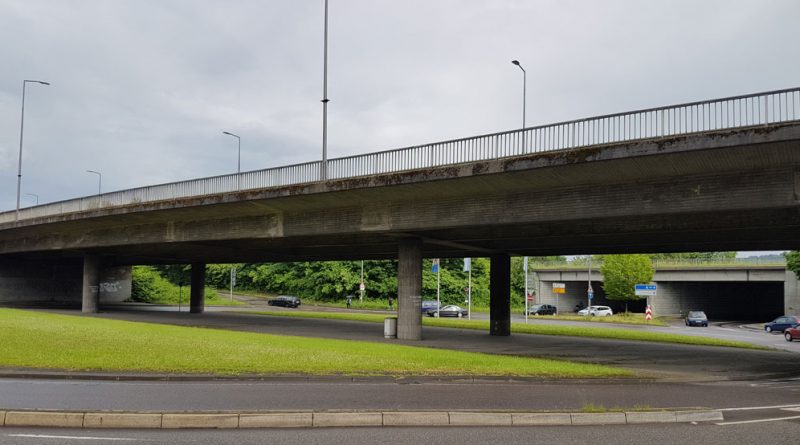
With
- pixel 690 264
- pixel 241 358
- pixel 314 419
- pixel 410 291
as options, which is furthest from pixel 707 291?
pixel 314 419

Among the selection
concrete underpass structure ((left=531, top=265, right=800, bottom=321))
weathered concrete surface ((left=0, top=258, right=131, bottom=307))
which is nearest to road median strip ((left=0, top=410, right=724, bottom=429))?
weathered concrete surface ((left=0, top=258, right=131, bottom=307))

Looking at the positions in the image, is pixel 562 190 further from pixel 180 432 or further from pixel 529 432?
pixel 180 432

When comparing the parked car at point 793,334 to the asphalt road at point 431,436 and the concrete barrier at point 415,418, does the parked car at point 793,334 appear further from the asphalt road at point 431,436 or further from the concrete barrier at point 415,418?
the concrete barrier at point 415,418

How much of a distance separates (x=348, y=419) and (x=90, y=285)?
140 ft

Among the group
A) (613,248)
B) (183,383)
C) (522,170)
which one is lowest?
(183,383)

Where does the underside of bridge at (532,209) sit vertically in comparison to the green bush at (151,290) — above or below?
above

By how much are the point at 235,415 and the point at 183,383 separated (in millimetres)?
4483

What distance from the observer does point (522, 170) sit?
20.6m

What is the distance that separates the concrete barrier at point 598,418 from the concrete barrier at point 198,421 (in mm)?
5032

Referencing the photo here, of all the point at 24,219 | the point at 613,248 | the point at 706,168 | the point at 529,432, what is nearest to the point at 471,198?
the point at 706,168

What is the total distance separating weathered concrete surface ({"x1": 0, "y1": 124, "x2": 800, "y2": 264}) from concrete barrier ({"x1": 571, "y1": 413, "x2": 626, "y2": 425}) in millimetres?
9656

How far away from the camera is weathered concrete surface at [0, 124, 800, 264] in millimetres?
17531

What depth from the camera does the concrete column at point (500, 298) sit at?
109 ft

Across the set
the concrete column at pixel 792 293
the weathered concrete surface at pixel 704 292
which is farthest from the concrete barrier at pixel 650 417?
the weathered concrete surface at pixel 704 292
